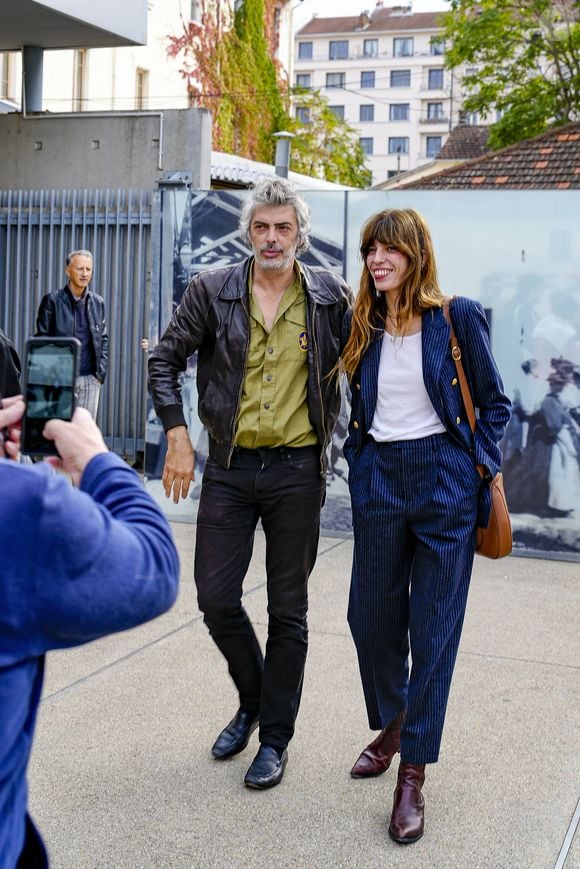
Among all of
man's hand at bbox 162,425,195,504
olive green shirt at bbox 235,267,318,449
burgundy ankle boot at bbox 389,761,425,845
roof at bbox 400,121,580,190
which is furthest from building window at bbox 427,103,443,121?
burgundy ankle boot at bbox 389,761,425,845

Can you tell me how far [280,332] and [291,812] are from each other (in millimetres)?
1552

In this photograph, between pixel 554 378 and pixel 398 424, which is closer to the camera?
pixel 398 424

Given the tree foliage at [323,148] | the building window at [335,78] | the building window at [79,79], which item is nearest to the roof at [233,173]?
the building window at [79,79]

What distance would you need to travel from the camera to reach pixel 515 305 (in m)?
7.33

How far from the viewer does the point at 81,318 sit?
9.61 m

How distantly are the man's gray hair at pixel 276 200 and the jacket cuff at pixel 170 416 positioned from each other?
2.10 feet

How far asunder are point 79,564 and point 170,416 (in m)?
2.54

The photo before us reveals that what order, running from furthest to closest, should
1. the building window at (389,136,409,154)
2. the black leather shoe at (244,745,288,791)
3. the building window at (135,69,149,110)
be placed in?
the building window at (389,136,409,154)
the building window at (135,69,149,110)
the black leather shoe at (244,745,288,791)

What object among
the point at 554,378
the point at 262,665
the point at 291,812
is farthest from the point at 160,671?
the point at 554,378

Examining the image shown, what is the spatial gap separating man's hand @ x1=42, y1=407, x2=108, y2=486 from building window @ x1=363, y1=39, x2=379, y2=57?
11187 cm

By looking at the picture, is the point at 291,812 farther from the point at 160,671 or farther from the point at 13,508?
the point at 13,508

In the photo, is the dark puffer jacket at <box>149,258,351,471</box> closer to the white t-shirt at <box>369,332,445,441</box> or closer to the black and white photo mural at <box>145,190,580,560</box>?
the white t-shirt at <box>369,332,445,441</box>

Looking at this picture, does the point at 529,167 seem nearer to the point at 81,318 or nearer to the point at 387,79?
the point at 81,318

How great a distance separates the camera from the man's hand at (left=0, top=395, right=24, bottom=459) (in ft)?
5.62
